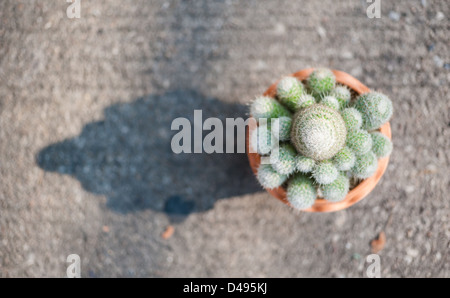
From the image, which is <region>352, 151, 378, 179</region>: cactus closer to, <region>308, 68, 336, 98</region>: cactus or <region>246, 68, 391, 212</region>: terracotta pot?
<region>246, 68, 391, 212</region>: terracotta pot

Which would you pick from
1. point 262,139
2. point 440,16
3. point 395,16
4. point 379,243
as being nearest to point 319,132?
point 262,139

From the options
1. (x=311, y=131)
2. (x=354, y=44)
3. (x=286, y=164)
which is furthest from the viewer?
(x=354, y=44)

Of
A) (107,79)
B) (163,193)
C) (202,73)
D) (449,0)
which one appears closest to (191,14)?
(202,73)

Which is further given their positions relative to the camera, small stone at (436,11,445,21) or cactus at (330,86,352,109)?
small stone at (436,11,445,21)

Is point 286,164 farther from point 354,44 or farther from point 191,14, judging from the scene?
point 191,14

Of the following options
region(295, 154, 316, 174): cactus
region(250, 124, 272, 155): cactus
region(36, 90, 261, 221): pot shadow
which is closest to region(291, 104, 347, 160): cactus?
region(295, 154, 316, 174): cactus

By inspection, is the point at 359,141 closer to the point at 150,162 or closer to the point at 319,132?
the point at 319,132

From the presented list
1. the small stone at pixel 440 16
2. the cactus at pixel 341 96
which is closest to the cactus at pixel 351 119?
the cactus at pixel 341 96
